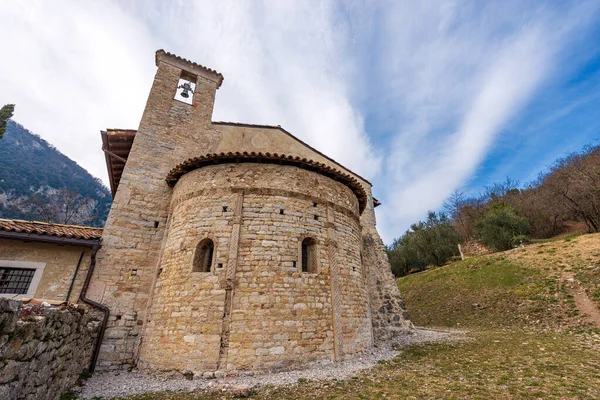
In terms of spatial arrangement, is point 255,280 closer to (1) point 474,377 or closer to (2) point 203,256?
(2) point 203,256

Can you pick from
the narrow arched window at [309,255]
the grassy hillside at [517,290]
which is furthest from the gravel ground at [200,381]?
the grassy hillside at [517,290]

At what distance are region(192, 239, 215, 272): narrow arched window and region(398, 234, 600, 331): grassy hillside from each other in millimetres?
13224

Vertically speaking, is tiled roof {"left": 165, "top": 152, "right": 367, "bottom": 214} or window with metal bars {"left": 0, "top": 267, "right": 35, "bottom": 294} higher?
tiled roof {"left": 165, "top": 152, "right": 367, "bottom": 214}

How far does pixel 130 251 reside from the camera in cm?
874

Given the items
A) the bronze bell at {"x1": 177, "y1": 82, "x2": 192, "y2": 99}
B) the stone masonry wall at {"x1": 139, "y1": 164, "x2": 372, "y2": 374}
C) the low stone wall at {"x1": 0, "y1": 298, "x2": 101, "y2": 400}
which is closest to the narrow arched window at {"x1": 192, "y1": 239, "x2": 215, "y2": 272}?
the stone masonry wall at {"x1": 139, "y1": 164, "x2": 372, "y2": 374}

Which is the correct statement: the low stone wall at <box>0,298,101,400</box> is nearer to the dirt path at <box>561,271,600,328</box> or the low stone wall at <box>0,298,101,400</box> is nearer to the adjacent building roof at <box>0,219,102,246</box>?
the adjacent building roof at <box>0,219,102,246</box>

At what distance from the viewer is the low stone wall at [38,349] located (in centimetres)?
294

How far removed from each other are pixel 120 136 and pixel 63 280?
6.26 metres

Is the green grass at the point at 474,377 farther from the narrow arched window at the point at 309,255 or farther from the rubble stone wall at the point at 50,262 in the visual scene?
the rubble stone wall at the point at 50,262

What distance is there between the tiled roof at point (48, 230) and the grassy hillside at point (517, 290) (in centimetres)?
1686

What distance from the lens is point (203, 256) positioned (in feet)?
25.8

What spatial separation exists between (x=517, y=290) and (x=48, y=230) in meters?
20.4

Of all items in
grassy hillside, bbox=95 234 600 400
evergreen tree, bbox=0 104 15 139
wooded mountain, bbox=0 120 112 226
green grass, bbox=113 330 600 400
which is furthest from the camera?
wooded mountain, bbox=0 120 112 226

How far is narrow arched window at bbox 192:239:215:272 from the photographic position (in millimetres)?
7613
